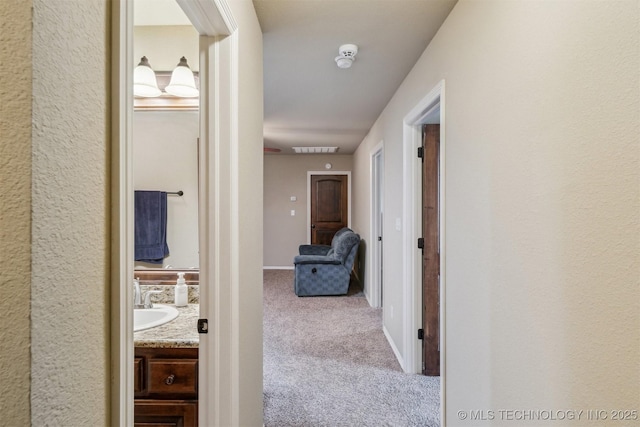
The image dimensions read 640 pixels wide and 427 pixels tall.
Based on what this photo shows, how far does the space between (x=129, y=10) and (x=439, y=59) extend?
1.83 metres

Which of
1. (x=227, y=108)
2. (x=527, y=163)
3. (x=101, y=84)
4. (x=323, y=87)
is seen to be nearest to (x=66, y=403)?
(x=101, y=84)

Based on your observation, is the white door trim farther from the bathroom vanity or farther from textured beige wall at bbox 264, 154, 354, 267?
textured beige wall at bbox 264, 154, 354, 267

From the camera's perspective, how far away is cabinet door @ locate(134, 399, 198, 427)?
1.40m

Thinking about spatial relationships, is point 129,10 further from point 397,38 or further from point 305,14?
point 397,38

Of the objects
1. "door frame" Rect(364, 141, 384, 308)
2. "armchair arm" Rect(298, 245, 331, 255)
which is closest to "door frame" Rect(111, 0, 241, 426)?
"door frame" Rect(364, 141, 384, 308)

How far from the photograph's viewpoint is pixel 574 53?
919 mm

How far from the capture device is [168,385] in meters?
1.39

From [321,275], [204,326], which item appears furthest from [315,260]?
[204,326]

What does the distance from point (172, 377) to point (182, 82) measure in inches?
60.4

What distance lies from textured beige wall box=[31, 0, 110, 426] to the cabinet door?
1069mm

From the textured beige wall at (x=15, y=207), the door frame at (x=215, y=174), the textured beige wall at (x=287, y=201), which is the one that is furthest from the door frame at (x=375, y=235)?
the textured beige wall at (x=15, y=207)

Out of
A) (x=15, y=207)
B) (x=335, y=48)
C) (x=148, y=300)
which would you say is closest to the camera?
(x=15, y=207)

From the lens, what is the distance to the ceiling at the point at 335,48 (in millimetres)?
1713

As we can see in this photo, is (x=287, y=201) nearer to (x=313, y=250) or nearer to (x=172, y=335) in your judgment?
(x=313, y=250)
